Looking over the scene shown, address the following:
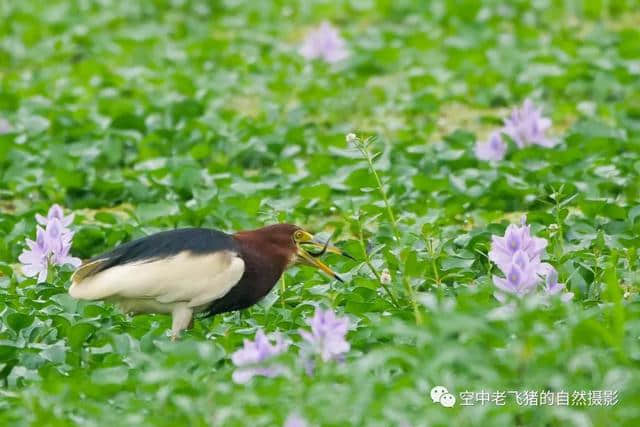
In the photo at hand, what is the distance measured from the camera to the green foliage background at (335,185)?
14.1 ft

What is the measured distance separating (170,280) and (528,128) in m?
3.36

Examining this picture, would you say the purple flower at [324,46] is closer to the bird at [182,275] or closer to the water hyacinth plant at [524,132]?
the water hyacinth plant at [524,132]

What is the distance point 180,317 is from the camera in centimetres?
545

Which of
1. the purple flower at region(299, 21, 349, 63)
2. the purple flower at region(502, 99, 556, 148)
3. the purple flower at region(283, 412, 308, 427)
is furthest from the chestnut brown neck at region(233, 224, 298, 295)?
the purple flower at region(299, 21, 349, 63)

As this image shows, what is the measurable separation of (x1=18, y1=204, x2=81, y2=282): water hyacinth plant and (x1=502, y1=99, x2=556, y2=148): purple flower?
297 centimetres

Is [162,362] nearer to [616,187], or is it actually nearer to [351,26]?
[616,187]

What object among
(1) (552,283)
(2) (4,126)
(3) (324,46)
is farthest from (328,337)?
(3) (324,46)

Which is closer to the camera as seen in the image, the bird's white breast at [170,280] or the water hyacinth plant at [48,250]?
the bird's white breast at [170,280]

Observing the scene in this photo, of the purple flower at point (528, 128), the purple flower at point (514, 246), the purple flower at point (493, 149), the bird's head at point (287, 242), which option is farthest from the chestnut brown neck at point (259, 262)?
the purple flower at point (528, 128)

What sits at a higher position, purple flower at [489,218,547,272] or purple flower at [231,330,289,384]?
purple flower at [489,218,547,272]

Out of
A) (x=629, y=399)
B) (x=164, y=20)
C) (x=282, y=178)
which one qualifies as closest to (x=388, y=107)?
(x=282, y=178)

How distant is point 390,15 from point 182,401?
8.41 metres

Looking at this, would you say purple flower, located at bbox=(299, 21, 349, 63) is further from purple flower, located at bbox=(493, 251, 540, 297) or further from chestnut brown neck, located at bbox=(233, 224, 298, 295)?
purple flower, located at bbox=(493, 251, 540, 297)

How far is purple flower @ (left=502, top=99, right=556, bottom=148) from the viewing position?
819 centimetres
